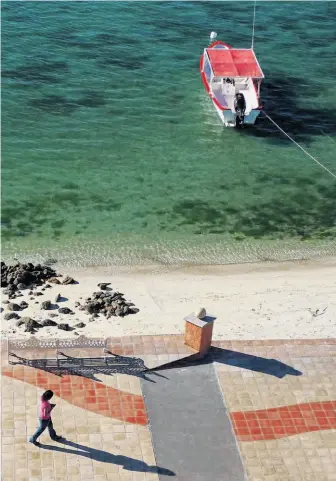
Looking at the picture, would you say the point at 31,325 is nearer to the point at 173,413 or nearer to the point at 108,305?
the point at 108,305

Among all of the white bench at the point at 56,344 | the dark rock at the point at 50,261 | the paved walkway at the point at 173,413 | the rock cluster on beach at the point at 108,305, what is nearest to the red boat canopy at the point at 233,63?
the dark rock at the point at 50,261

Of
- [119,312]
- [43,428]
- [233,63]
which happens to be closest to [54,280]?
[119,312]

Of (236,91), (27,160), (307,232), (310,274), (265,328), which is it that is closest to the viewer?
(265,328)

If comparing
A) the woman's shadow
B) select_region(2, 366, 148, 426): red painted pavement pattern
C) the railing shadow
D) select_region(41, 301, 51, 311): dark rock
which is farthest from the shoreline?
the woman's shadow

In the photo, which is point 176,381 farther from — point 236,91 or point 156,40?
point 156,40

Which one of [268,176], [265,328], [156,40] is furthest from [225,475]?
[156,40]

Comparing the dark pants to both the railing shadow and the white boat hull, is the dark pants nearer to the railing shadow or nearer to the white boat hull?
the railing shadow
